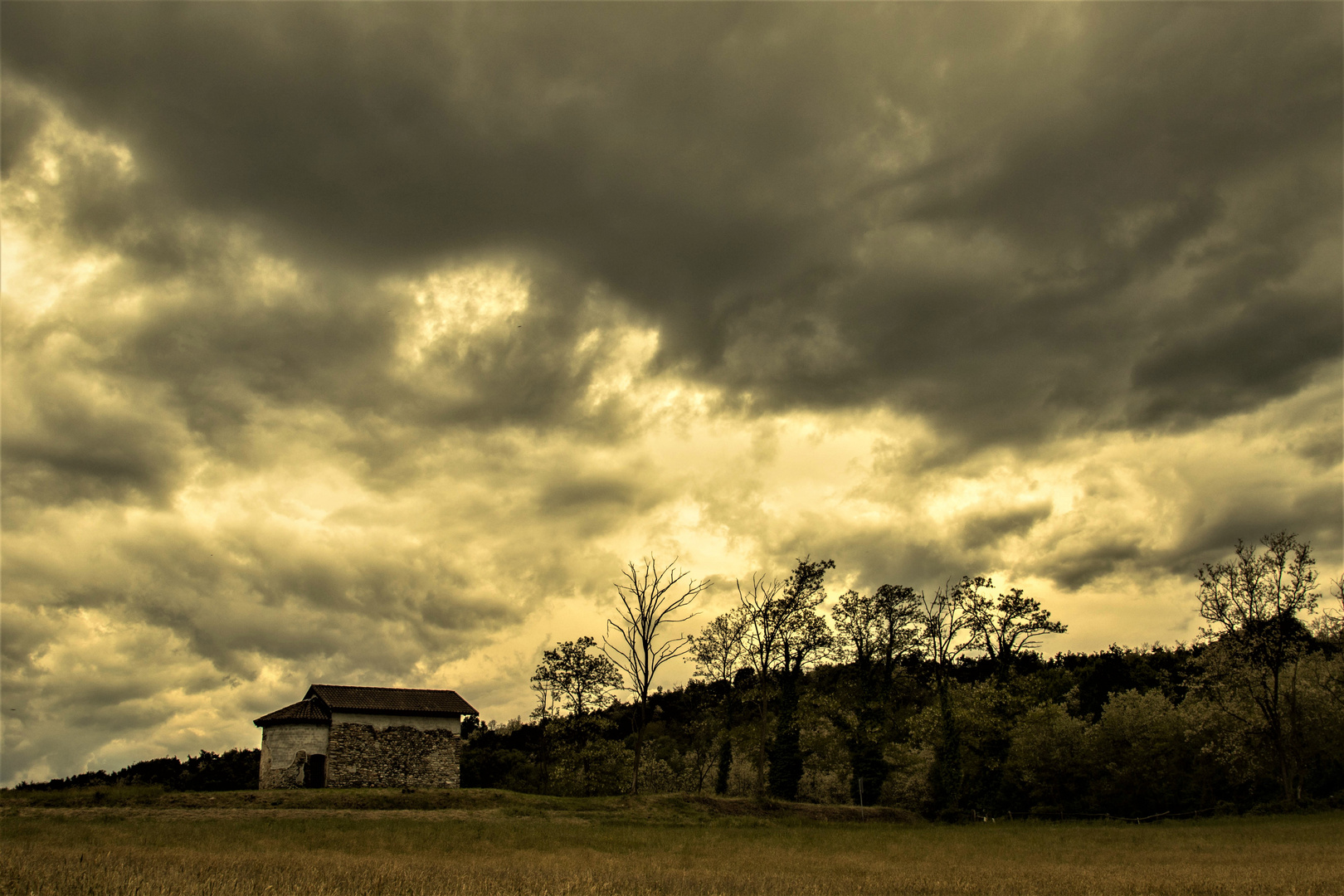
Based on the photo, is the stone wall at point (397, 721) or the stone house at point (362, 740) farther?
the stone wall at point (397, 721)

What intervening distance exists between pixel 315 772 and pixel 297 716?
4.01 meters

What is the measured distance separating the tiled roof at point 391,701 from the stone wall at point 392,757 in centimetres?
116

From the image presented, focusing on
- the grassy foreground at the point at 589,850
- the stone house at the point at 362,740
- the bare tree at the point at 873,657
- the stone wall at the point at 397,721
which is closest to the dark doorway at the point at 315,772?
the stone house at the point at 362,740

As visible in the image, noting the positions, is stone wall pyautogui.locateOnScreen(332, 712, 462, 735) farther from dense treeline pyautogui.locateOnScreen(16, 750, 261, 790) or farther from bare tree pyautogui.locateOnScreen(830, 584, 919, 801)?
bare tree pyautogui.locateOnScreen(830, 584, 919, 801)

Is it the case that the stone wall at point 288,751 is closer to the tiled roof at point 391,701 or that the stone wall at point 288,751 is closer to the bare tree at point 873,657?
the tiled roof at point 391,701

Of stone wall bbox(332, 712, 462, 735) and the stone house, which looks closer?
the stone house

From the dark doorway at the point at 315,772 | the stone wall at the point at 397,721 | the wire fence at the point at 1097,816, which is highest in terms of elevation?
the stone wall at the point at 397,721

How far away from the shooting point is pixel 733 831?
36406mm

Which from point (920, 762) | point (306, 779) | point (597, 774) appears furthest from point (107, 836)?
point (920, 762)

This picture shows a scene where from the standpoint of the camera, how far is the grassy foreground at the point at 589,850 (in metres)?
13.8

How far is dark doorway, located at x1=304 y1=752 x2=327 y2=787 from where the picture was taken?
5203cm

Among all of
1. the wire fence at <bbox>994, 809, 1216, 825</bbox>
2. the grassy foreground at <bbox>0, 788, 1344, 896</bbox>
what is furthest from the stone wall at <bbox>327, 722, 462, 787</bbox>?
the wire fence at <bbox>994, 809, 1216, 825</bbox>

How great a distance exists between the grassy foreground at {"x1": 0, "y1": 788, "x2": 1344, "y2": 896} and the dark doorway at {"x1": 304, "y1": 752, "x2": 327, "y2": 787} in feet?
47.2

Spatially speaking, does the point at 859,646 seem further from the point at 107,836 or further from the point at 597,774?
the point at 107,836
